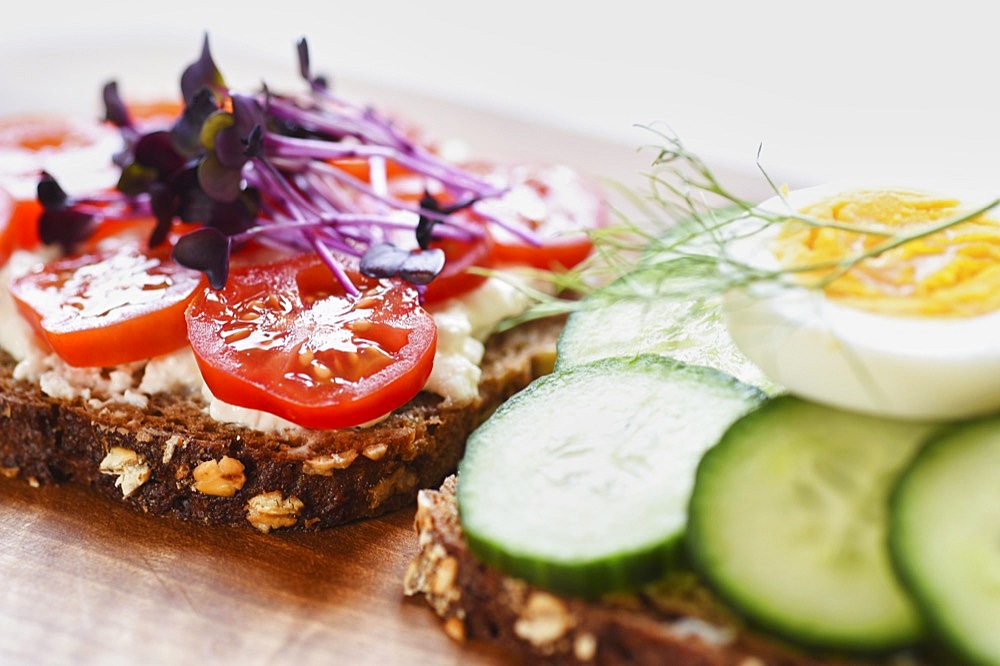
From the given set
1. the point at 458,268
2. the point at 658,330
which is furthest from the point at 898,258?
the point at 458,268

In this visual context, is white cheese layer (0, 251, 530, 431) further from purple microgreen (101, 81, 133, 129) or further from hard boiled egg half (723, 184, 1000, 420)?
purple microgreen (101, 81, 133, 129)

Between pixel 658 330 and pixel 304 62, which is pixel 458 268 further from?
pixel 304 62

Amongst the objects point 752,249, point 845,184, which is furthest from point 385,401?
point 845,184

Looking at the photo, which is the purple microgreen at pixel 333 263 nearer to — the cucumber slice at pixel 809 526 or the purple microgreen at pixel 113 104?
the purple microgreen at pixel 113 104

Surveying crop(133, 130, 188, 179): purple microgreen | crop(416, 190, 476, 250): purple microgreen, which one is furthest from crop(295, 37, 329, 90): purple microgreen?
crop(416, 190, 476, 250): purple microgreen

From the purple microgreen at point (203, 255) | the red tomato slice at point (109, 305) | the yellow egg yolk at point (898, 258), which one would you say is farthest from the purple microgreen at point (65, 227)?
the yellow egg yolk at point (898, 258)
